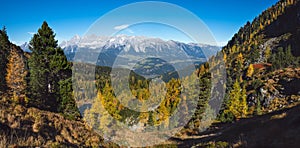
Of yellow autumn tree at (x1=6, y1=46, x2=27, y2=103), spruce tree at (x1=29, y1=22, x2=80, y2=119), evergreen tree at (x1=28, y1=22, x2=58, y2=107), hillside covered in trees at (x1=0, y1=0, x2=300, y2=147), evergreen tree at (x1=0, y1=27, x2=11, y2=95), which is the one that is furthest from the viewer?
evergreen tree at (x1=0, y1=27, x2=11, y2=95)

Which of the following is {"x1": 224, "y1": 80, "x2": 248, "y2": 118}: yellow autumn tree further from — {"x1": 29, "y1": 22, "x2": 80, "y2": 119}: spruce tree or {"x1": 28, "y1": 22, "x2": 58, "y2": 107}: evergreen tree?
{"x1": 28, "y1": 22, "x2": 58, "y2": 107}: evergreen tree

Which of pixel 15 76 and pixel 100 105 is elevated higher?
pixel 15 76

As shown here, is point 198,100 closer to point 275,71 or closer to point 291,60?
point 275,71

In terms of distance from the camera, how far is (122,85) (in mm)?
21797

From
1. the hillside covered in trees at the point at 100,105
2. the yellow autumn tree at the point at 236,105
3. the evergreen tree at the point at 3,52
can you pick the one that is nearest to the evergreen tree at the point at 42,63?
the hillside covered in trees at the point at 100,105

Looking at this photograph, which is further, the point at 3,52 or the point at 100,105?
the point at 3,52

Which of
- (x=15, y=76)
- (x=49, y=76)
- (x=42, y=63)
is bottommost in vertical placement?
(x=49, y=76)

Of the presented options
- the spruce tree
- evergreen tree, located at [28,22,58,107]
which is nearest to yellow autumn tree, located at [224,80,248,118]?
the spruce tree

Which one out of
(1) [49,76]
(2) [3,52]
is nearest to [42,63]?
(1) [49,76]

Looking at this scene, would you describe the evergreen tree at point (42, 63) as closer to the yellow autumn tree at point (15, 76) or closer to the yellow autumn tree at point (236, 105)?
the yellow autumn tree at point (15, 76)

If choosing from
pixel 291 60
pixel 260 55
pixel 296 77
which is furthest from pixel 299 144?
pixel 260 55

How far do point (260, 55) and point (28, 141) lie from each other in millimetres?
155923

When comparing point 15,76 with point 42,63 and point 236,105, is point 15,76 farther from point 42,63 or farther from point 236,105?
point 236,105

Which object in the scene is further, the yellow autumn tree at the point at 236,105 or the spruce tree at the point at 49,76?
the yellow autumn tree at the point at 236,105
